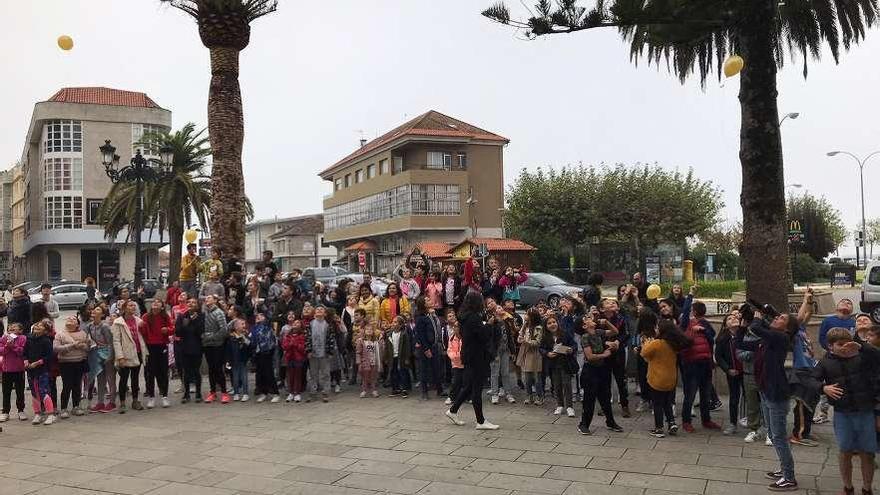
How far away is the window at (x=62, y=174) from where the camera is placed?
5250 centimetres

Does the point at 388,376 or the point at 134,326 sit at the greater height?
the point at 134,326

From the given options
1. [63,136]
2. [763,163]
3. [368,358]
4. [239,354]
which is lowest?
[368,358]

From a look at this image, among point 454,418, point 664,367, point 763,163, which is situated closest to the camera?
point 664,367

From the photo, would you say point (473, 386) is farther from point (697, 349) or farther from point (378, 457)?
point (697, 349)

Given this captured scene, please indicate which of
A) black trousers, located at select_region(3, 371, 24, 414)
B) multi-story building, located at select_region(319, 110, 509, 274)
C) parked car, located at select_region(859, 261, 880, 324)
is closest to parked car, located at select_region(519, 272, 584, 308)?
parked car, located at select_region(859, 261, 880, 324)

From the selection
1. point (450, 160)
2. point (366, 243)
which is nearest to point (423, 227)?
point (450, 160)

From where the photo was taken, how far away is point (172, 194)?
3266 cm

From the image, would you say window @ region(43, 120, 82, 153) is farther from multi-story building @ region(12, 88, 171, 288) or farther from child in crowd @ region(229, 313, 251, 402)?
child in crowd @ region(229, 313, 251, 402)

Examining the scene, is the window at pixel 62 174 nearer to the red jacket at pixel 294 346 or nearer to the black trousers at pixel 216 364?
the black trousers at pixel 216 364

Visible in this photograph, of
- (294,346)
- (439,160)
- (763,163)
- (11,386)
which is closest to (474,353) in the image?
(294,346)

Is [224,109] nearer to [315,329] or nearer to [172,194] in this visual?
[315,329]

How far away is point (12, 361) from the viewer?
32.9ft

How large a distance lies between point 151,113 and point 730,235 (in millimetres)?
47032

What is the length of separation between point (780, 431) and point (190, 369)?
8.65 m
